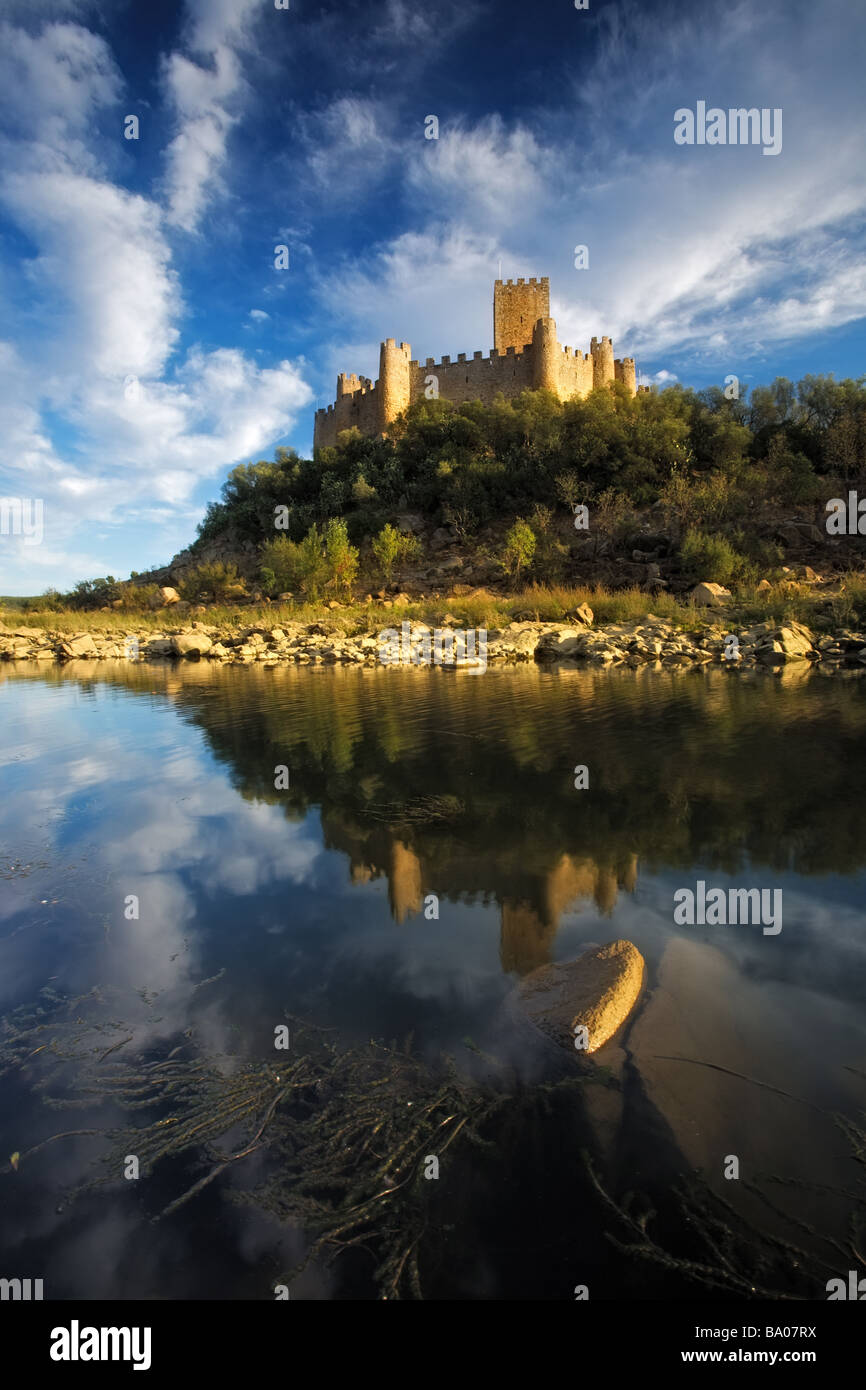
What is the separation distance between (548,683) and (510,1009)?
10.8 meters

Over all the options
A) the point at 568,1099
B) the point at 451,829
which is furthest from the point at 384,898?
the point at 568,1099

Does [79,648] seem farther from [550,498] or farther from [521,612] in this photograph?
[550,498]

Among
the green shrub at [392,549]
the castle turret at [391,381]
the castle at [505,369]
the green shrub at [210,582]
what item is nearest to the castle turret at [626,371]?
the castle at [505,369]

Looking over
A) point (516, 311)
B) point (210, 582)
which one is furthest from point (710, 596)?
point (516, 311)

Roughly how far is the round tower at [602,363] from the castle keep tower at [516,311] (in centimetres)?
404

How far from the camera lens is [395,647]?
65.6 feet

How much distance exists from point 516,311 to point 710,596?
2975 centimetres

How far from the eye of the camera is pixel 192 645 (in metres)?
21.9

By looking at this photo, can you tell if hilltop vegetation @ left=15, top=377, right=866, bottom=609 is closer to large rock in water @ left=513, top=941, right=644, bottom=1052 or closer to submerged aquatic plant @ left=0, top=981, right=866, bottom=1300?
large rock in water @ left=513, top=941, right=644, bottom=1052

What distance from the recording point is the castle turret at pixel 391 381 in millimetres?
41031

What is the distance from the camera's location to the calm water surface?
185 centimetres

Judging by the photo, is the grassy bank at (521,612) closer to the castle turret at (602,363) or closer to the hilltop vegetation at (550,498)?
the hilltop vegetation at (550,498)

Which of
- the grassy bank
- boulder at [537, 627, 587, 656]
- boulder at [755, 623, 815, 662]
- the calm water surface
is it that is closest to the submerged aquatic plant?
the calm water surface
